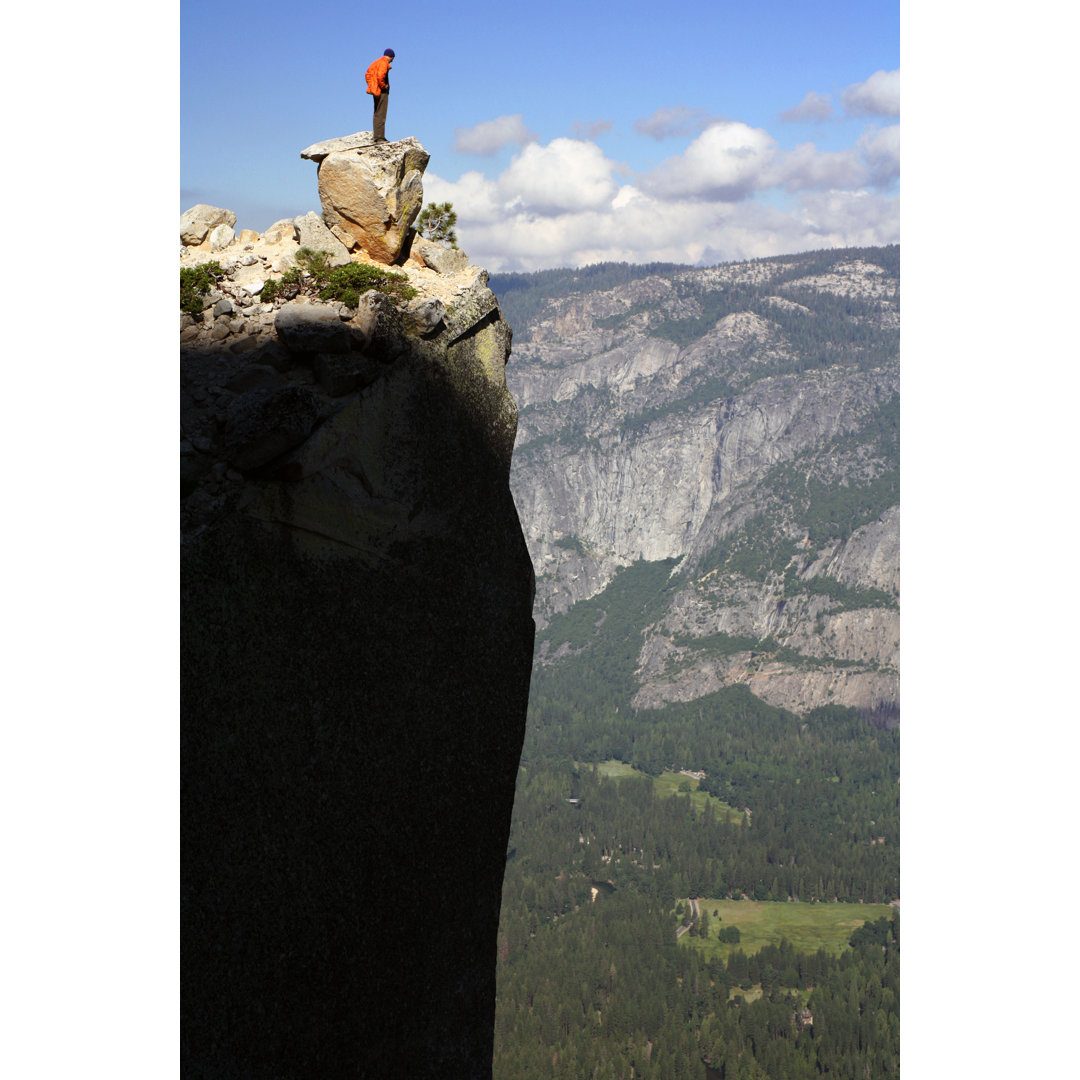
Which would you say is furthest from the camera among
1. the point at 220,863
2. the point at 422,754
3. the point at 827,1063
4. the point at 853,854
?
the point at 853,854

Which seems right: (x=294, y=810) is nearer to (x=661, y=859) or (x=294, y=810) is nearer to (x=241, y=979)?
(x=241, y=979)

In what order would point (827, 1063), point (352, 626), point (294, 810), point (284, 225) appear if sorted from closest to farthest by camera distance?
point (294, 810) < point (352, 626) < point (284, 225) < point (827, 1063)

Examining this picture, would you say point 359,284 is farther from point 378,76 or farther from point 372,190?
Answer: point 378,76

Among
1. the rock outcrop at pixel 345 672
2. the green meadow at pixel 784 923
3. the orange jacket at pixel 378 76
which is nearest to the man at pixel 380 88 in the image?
the orange jacket at pixel 378 76

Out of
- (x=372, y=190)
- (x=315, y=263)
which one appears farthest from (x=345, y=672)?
(x=372, y=190)

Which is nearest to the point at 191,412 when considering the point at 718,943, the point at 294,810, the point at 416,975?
the point at 294,810

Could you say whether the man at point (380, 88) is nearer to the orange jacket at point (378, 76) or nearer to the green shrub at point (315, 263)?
the orange jacket at point (378, 76)
